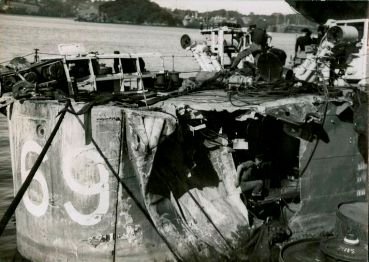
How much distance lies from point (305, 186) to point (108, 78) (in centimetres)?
622

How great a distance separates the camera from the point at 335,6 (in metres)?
16.0

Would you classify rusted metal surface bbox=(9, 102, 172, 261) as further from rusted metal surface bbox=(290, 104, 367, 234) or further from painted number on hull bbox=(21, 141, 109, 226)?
rusted metal surface bbox=(290, 104, 367, 234)

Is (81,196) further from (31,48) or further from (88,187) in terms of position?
(31,48)

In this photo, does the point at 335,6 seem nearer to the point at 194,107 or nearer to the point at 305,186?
the point at 305,186

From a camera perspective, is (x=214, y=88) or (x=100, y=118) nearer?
(x=100, y=118)

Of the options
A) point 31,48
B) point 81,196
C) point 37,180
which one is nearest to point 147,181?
point 81,196

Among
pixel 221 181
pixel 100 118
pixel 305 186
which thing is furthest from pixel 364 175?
pixel 100 118

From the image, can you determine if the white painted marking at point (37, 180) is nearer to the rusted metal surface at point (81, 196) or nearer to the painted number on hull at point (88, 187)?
the rusted metal surface at point (81, 196)

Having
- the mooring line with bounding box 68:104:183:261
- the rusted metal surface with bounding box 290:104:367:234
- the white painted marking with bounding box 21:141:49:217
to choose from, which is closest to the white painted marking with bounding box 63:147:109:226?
the mooring line with bounding box 68:104:183:261

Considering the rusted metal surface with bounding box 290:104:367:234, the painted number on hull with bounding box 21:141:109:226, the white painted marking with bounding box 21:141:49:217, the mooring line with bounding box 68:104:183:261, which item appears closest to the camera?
the mooring line with bounding box 68:104:183:261

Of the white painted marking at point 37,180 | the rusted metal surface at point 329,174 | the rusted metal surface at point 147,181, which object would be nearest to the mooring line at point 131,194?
the rusted metal surface at point 147,181

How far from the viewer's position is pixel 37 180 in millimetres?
9109

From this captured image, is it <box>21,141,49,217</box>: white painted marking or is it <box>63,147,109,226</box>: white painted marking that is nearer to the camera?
<box>63,147,109,226</box>: white painted marking

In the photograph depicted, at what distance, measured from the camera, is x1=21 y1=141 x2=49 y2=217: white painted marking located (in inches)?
355
